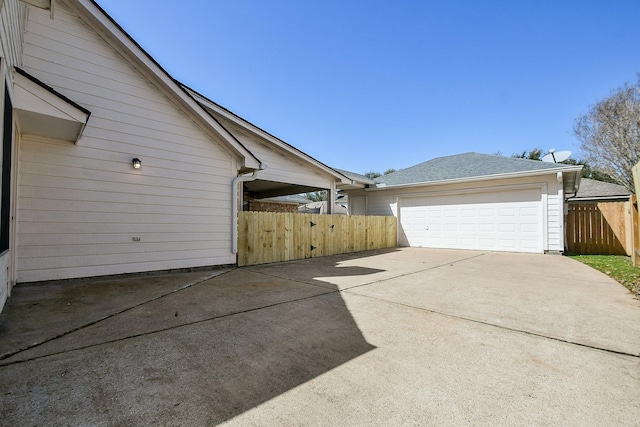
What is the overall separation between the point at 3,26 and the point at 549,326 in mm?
6173

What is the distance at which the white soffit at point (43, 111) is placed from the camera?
11.3ft

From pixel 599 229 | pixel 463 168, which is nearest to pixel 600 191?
pixel 599 229

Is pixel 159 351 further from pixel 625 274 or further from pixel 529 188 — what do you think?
pixel 529 188

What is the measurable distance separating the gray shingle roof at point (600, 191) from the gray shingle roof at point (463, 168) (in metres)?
10.6

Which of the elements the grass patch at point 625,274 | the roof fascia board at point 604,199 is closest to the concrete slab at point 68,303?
the grass patch at point 625,274

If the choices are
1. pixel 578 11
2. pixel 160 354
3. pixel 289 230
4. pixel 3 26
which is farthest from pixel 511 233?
pixel 3 26

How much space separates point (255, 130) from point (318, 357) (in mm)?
7537

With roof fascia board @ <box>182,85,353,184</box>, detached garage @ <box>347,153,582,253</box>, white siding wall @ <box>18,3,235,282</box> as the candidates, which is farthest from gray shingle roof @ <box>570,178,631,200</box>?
white siding wall @ <box>18,3,235,282</box>

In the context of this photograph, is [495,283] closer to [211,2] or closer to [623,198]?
[211,2]

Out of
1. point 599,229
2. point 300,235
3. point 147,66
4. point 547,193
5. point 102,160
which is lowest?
point 300,235

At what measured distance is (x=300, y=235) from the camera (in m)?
8.16

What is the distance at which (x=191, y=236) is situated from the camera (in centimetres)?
586

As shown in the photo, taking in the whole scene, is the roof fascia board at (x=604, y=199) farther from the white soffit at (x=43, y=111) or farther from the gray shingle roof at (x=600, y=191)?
the white soffit at (x=43, y=111)

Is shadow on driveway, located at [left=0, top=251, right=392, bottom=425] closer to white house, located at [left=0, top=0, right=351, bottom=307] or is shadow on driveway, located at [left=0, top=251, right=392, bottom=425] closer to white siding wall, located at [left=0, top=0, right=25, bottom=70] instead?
white house, located at [left=0, top=0, right=351, bottom=307]
